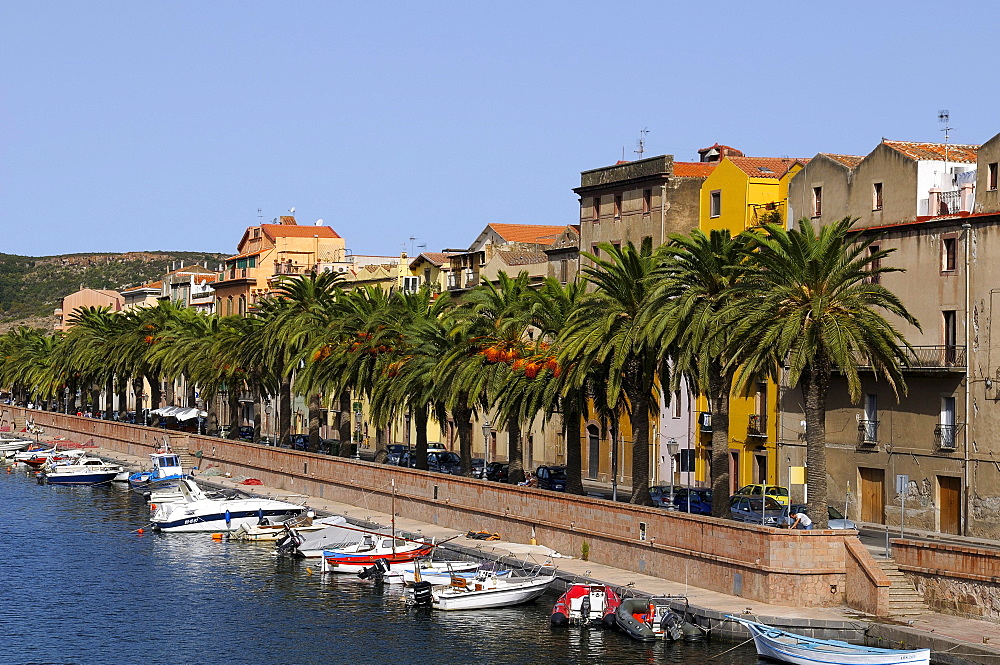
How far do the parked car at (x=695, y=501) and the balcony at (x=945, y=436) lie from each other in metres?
9.73

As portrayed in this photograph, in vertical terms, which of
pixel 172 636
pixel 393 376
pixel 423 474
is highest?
pixel 393 376

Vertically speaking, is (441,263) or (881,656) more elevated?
(441,263)

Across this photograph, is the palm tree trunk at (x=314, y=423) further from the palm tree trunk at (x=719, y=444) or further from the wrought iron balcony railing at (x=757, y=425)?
the palm tree trunk at (x=719, y=444)

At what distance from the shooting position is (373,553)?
58.6 meters

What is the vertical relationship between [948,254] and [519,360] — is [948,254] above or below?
above

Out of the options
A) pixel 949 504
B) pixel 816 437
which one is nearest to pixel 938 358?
pixel 949 504

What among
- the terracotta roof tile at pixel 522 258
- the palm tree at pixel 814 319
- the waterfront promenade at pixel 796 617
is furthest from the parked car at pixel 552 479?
the palm tree at pixel 814 319

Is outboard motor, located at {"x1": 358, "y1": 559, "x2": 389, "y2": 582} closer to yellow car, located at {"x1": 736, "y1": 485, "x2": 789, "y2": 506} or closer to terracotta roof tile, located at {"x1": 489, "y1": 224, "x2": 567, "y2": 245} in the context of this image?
yellow car, located at {"x1": 736, "y1": 485, "x2": 789, "y2": 506}

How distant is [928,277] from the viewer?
6100 cm

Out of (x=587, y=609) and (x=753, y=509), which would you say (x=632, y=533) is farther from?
(x=753, y=509)

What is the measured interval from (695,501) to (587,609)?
16255mm

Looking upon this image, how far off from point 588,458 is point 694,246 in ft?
119

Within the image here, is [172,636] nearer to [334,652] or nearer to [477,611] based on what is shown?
[334,652]

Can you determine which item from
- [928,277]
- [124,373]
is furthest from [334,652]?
[124,373]
